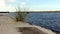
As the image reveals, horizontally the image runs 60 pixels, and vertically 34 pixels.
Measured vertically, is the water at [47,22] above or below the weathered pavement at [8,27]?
below

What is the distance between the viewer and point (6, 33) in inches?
347

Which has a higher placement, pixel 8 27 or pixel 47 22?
pixel 8 27

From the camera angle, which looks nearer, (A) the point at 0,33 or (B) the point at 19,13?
(A) the point at 0,33

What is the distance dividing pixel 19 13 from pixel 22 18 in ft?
1.68

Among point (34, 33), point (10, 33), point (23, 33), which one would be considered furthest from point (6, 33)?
point (34, 33)

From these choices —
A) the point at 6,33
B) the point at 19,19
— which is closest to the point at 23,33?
the point at 6,33

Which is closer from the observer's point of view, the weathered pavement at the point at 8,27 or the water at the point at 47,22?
the weathered pavement at the point at 8,27

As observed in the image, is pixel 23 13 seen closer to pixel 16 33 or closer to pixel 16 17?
pixel 16 17

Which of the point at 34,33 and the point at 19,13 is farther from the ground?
the point at 34,33

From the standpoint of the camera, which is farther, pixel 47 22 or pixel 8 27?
pixel 47 22

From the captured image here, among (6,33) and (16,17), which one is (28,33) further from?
(16,17)

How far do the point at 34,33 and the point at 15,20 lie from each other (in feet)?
20.8

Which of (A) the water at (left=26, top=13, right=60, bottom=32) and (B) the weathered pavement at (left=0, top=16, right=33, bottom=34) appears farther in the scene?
(A) the water at (left=26, top=13, right=60, bottom=32)

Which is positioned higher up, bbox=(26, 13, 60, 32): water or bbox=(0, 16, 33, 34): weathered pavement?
bbox=(0, 16, 33, 34): weathered pavement
